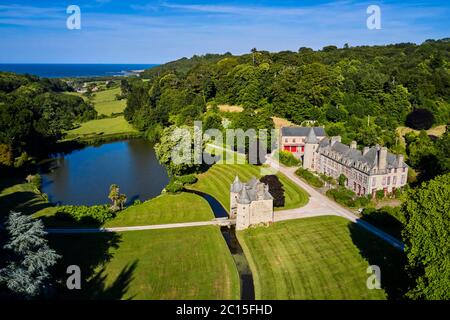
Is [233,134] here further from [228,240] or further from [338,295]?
[338,295]

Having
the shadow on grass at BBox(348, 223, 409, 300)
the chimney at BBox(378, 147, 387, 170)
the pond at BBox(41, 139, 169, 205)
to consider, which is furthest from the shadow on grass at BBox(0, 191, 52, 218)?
the chimney at BBox(378, 147, 387, 170)

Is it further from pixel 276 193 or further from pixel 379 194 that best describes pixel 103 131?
pixel 379 194

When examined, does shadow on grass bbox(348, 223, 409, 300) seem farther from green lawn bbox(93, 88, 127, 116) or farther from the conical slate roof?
green lawn bbox(93, 88, 127, 116)

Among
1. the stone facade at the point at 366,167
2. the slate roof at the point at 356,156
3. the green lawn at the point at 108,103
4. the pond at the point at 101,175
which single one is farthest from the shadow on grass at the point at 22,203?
the green lawn at the point at 108,103

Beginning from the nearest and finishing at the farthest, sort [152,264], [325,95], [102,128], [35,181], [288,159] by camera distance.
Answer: [152,264] → [35,181] → [288,159] → [325,95] → [102,128]

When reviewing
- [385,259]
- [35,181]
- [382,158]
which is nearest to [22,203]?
[35,181]

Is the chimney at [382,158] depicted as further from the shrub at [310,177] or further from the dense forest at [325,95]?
the dense forest at [325,95]
